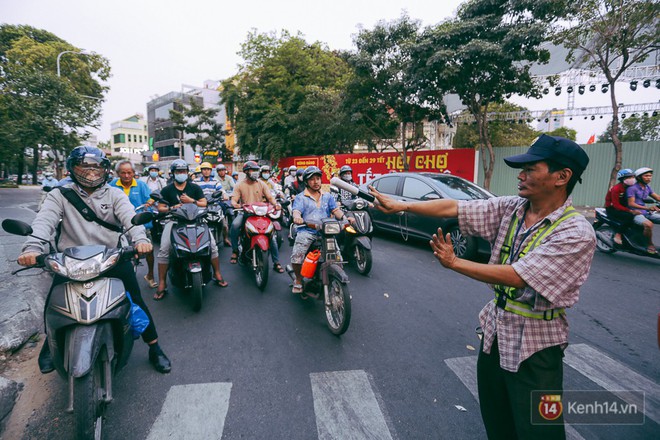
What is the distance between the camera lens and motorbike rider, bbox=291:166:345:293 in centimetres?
442

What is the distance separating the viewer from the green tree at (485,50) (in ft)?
37.2

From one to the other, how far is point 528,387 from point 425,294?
3305mm

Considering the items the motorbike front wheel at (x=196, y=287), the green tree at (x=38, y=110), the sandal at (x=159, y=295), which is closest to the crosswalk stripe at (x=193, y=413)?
the motorbike front wheel at (x=196, y=287)

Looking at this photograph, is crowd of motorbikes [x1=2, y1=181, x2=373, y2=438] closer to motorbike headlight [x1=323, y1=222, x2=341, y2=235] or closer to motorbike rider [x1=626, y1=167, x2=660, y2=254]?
motorbike headlight [x1=323, y1=222, x2=341, y2=235]

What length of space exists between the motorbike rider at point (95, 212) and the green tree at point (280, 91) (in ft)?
70.2

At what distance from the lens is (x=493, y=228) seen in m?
1.99

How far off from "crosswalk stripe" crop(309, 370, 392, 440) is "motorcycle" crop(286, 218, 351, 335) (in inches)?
26.7

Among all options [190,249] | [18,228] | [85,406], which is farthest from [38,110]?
[85,406]

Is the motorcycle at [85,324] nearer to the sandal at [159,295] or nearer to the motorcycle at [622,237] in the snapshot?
the sandal at [159,295]

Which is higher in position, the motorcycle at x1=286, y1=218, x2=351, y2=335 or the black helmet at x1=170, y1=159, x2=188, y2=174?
the black helmet at x1=170, y1=159, x2=188, y2=174

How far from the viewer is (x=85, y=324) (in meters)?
2.17

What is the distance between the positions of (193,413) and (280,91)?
26.5 m

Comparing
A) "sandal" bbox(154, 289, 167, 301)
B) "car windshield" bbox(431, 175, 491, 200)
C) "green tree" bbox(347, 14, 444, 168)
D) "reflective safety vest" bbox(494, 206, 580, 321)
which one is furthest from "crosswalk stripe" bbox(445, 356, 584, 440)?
"green tree" bbox(347, 14, 444, 168)

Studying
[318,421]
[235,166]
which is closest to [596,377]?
[318,421]
